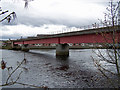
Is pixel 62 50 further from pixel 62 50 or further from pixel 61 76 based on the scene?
pixel 61 76

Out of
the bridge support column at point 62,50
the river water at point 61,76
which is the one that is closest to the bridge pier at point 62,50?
the bridge support column at point 62,50

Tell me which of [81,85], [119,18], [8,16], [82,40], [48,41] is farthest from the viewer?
[48,41]

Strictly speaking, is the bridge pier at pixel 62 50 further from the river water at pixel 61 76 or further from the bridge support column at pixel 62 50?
the river water at pixel 61 76

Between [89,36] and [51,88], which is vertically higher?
[89,36]

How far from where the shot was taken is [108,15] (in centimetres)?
332

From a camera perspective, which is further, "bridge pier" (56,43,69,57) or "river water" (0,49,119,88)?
"bridge pier" (56,43,69,57)

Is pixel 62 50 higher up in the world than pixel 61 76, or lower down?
higher up

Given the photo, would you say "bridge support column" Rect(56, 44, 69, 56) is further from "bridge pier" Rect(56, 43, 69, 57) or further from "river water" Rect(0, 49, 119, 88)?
"river water" Rect(0, 49, 119, 88)

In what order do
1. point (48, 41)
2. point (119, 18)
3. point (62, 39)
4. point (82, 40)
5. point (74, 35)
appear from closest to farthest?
point (119, 18) → point (82, 40) → point (74, 35) → point (62, 39) → point (48, 41)

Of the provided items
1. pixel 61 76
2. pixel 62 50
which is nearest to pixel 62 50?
pixel 62 50

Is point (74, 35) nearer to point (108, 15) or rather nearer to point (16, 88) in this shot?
point (16, 88)

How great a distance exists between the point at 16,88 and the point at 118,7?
11623 millimetres

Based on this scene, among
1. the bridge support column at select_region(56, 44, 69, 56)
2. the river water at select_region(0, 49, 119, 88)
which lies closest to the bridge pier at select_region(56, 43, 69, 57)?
the bridge support column at select_region(56, 44, 69, 56)

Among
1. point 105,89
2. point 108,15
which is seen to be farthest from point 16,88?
point 108,15
